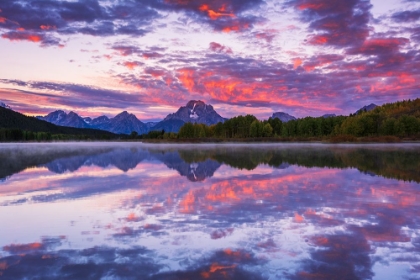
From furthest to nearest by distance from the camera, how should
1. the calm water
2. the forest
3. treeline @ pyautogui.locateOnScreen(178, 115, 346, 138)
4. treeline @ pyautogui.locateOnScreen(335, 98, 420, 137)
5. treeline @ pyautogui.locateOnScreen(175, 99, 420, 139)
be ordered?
treeline @ pyautogui.locateOnScreen(178, 115, 346, 138) < treeline @ pyautogui.locateOnScreen(175, 99, 420, 139) < treeline @ pyautogui.locateOnScreen(335, 98, 420, 137) < the forest < the calm water

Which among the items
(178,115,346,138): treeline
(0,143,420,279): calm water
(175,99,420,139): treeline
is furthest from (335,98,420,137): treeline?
(0,143,420,279): calm water

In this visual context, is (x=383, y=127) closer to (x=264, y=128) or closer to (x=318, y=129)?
(x=318, y=129)

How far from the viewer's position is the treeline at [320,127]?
133 meters

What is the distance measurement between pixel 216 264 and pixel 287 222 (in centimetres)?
403

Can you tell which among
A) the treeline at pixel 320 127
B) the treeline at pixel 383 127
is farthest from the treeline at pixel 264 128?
the treeline at pixel 383 127

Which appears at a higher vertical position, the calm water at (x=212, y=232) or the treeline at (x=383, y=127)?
→ the treeline at (x=383, y=127)

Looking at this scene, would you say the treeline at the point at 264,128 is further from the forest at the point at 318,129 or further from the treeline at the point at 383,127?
the treeline at the point at 383,127

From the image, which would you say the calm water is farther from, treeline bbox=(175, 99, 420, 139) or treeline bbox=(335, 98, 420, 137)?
treeline bbox=(335, 98, 420, 137)

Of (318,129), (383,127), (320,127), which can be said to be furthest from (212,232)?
(318,129)

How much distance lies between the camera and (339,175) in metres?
22.0

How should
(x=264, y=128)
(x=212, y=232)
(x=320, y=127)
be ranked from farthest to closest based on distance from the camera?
1. (x=264, y=128)
2. (x=320, y=127)
3. (x=212, y=232)

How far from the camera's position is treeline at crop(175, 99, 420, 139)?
437 feet

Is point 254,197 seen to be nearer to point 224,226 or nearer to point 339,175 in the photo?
point 224,226

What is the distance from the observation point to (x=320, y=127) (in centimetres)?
16162
